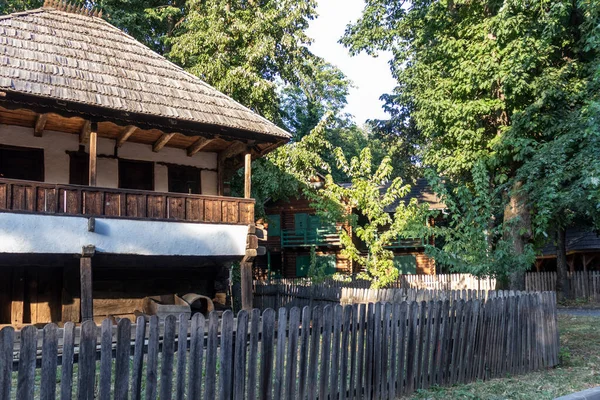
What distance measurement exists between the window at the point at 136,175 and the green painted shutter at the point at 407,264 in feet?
71.1

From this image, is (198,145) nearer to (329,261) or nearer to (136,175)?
(136,175)

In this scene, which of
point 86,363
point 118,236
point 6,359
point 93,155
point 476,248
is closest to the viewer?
point 6,359

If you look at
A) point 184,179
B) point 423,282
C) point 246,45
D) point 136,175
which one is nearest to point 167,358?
point 136,175

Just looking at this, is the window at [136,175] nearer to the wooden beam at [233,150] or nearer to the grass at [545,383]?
the wooden beam at [233,150]

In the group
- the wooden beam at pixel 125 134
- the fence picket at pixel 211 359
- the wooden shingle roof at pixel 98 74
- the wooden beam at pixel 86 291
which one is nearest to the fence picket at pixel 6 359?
the fence picket at pixel 211 359

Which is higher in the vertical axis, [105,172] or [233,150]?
[233,150]

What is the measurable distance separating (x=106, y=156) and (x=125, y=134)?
1.65m

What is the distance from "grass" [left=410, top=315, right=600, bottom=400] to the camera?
7.36 m

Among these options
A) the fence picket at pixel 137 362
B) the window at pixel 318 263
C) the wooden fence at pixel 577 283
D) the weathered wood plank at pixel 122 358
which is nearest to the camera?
the weathered wood plank at pixel 122 358

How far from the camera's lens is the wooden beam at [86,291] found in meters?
11.2

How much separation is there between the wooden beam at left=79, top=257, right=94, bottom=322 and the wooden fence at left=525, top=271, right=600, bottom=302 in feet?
67.6

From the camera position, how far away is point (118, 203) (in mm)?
12273

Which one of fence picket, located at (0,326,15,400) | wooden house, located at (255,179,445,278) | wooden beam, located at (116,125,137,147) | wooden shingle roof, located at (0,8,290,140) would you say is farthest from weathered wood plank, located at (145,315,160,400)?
wooden house, located at (255,179,445,278)

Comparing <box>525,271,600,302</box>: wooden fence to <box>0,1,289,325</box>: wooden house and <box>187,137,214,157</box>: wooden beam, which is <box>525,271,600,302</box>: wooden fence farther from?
<box>187,137,214,157</box>: wooden beam
